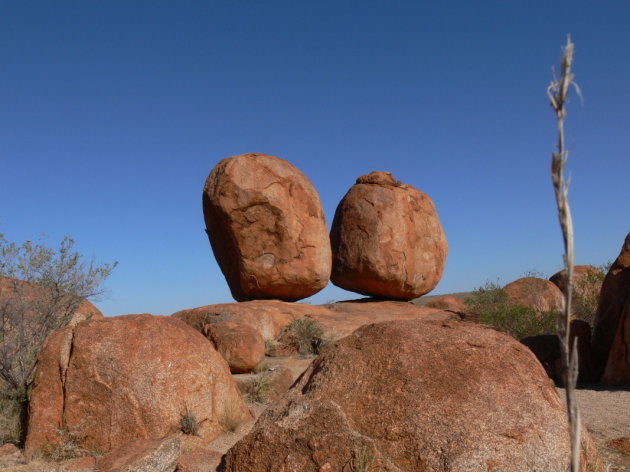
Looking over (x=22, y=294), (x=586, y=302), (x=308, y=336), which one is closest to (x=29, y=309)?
(x=22, y=294)

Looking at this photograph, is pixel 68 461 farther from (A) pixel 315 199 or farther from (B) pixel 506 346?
(A) pixel 315 199

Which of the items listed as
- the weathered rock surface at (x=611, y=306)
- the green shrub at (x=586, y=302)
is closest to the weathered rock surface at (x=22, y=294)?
the weathered rock surface at (x=611, y=306)

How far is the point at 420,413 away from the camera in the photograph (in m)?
3.98

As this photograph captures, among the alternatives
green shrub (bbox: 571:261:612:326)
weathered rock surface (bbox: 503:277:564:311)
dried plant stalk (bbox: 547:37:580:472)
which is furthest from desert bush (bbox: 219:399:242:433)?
weathered rock surface (bbox: 503:277:564:311)

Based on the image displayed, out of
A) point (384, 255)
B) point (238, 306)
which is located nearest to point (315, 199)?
point (384, 255)

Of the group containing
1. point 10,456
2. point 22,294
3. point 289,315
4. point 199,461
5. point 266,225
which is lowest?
point 10,456

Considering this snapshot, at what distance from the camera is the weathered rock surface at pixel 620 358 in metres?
9.46

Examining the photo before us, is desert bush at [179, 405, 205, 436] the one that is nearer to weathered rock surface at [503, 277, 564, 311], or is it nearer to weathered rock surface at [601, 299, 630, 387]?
weathered rock surface at [601, 299, 630, 387]

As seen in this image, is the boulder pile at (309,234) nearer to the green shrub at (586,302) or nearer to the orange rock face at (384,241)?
the orange rock face at (384,241)

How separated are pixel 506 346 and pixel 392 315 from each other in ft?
39.3

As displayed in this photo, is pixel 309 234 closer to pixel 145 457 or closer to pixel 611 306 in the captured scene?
pixel 611 306

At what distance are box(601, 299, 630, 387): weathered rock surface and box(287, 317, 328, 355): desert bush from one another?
559 centimetres

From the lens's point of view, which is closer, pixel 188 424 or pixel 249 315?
pixel 188 424

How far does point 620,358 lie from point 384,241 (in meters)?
9.10
